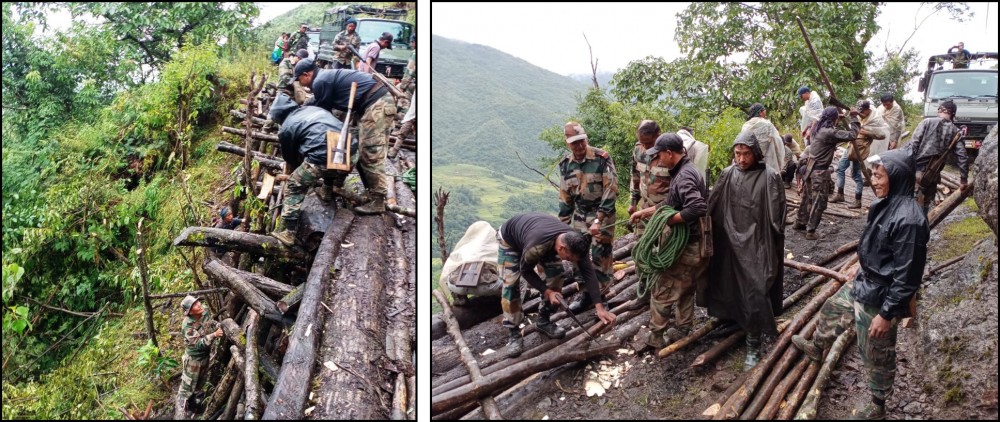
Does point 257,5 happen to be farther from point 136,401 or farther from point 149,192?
point 136,401

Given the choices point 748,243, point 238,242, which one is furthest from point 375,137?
point 748,243

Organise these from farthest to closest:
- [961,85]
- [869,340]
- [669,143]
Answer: [961,85] < [669,143] < [869,340]

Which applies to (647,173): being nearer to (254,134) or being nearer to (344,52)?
(254,134)

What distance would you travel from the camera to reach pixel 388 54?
8.73 m

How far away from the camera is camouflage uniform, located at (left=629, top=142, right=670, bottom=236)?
4.50m

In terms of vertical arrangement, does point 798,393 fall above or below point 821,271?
below

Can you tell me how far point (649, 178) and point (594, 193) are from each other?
1.46 ft

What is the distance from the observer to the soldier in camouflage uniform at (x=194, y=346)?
3.93 meters

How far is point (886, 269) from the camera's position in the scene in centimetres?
292

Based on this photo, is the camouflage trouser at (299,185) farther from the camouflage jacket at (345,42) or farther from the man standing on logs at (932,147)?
the man standing on logs at (932,147)

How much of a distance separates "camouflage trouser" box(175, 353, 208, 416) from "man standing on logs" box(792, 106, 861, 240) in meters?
5.61

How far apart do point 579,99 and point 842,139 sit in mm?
2556

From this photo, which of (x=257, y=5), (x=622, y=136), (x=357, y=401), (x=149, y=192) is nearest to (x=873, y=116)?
(x=622, y=136)

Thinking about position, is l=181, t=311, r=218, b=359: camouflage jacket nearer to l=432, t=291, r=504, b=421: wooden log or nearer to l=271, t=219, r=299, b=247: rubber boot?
l=271, t=219, r=299, b=247: rubber boot
